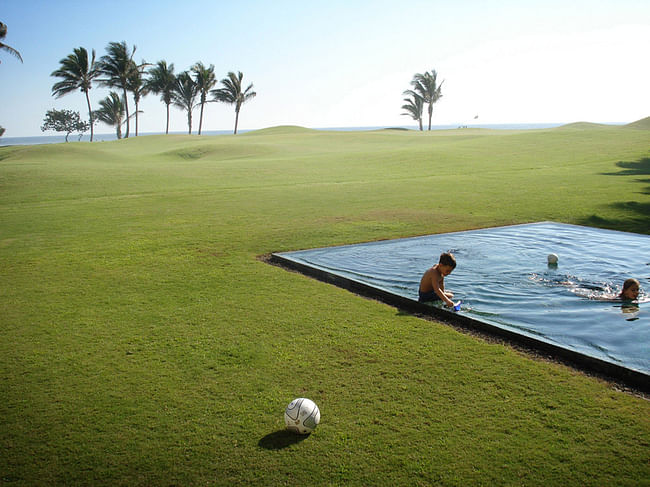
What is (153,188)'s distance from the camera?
2000cm

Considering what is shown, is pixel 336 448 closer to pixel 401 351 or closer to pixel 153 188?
pixel 401 351

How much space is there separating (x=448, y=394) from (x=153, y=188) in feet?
58.3

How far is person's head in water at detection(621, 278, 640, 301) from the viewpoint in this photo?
20.6 ft

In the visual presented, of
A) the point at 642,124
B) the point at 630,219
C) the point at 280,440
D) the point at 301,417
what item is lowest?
the point at 280,440

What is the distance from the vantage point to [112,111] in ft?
271

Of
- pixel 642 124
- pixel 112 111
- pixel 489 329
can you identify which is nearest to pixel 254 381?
pixel 489 329

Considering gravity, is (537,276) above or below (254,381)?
above

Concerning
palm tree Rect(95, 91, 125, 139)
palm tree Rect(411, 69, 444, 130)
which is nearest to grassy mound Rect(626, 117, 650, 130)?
palm tree Rect(411, 69, 444, 130)

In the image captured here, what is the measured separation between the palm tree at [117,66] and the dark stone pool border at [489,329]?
55.1m

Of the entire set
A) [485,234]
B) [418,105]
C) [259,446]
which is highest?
[418,105]

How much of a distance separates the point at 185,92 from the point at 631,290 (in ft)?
221

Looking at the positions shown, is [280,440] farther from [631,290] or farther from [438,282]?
[631,290]

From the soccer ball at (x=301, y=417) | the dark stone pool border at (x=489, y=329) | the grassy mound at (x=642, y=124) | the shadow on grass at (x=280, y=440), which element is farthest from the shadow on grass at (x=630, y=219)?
the grassy mound at (x=642, y=124)

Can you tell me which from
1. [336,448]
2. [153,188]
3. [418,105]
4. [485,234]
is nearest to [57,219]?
[153,188]
